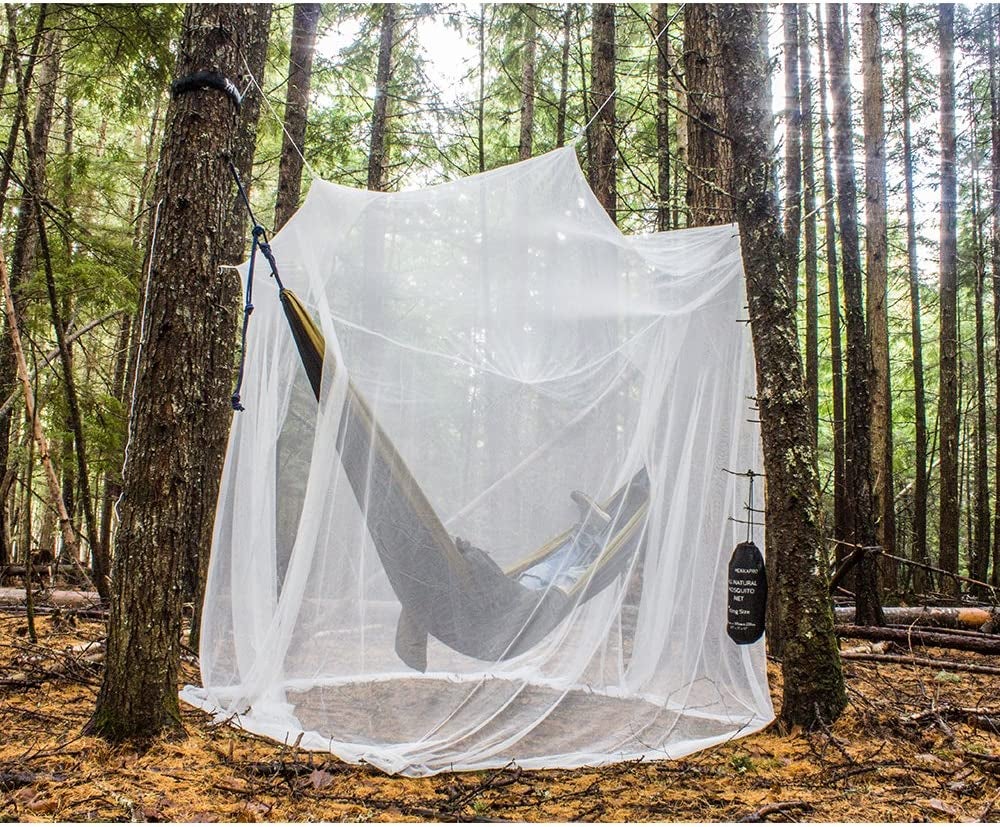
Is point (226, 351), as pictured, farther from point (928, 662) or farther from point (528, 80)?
point (528, 80)

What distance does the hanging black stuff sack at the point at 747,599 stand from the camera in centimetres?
262

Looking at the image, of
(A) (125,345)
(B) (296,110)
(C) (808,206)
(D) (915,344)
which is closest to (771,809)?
(B) (296,110)

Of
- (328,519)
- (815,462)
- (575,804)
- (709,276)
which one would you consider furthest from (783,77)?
(575,804)

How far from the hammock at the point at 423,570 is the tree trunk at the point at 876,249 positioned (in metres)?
4.39

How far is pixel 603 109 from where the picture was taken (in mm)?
5605

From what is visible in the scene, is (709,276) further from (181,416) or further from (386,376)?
(181,416)

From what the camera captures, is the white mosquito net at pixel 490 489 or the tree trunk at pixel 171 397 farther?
the white mosquito net at pixel 490 489

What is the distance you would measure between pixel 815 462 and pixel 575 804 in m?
1.50

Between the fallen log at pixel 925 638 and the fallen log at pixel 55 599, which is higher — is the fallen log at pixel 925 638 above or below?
below

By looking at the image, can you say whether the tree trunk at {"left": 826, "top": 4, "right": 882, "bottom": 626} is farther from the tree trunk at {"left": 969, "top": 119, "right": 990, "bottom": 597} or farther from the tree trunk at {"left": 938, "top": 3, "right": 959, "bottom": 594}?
the tree trunk at {"left": 969, "top": 119, "right": 990, "bottom": 597}

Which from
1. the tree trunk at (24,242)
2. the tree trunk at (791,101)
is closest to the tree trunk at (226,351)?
the tree trunk at (24,242)

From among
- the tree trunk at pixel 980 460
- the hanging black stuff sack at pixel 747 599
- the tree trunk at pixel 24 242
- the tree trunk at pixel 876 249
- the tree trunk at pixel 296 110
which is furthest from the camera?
the tree trunk at pixel 980 460

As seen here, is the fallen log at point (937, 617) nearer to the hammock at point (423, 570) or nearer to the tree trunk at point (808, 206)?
the tree trunk at point (808, 206)

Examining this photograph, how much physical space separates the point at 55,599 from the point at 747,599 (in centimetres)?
440
